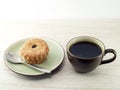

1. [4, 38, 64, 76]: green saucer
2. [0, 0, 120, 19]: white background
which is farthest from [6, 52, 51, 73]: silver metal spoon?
[0, 0, 120, 19]: white background

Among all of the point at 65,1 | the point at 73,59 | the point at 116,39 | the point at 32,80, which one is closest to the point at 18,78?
the point at 32,80

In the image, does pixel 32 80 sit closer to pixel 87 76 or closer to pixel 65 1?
pixel 87 76

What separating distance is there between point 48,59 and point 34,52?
54 millimetres

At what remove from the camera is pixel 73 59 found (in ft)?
1.80

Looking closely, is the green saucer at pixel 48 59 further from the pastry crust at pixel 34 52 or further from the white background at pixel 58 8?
the white background at pixel 58 8

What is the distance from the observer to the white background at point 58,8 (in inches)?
38.2

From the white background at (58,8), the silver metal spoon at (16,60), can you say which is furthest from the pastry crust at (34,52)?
the white background at (58,8)

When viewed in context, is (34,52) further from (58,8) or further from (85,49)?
(58,8)

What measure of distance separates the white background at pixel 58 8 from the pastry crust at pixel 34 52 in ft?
1.27

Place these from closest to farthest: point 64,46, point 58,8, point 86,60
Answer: point 86,60 → point 64,46 → point 58,8

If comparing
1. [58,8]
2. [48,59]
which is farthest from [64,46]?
[58,8]

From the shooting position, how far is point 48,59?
61 centimetres

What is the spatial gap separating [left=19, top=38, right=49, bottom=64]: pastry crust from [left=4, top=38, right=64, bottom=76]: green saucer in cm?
2

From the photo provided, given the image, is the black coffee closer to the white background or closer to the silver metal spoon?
the silver metal spoon
